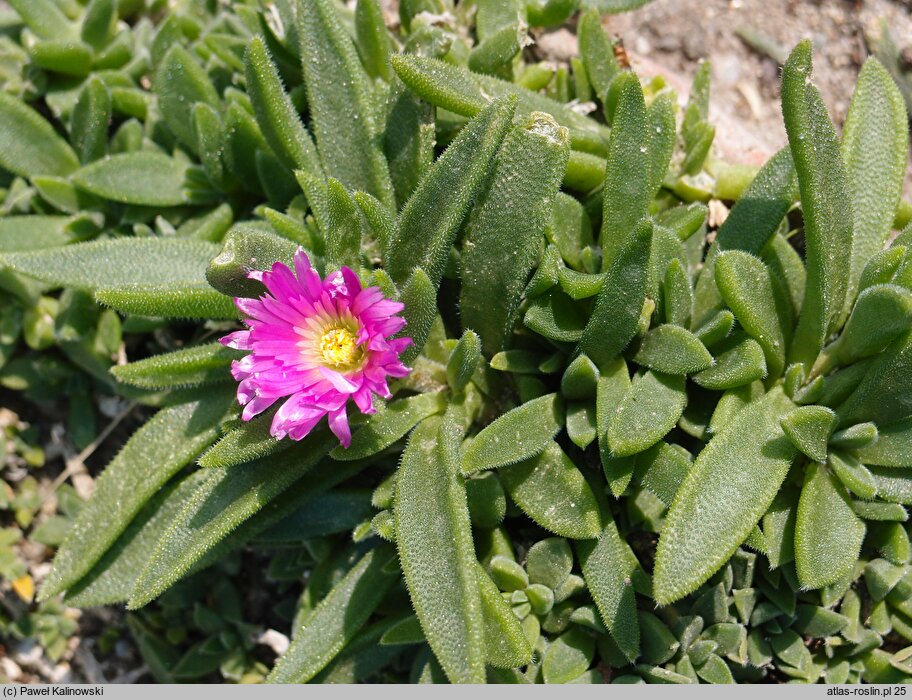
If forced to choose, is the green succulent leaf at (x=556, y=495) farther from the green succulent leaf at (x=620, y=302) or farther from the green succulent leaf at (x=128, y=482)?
the green succulent leaf at (x=128, y=482)

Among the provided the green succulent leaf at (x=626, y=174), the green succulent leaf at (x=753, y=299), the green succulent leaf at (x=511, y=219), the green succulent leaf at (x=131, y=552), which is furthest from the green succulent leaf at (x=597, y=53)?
the green succulent leaf at (x=131, y=552)

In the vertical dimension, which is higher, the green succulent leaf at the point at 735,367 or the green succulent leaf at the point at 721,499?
the green succulent leaf at the point at 735,367

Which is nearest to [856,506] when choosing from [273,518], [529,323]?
[529,323]

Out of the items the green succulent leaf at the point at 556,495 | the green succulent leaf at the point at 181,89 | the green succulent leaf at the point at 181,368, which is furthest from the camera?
the green succulent leaf at the point at 181,89

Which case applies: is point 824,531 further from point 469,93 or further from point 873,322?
point 469,93

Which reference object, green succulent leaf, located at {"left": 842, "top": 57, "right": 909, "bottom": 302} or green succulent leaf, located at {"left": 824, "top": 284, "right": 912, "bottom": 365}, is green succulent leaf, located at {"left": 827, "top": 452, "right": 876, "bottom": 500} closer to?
green succulent leaf, located at {"left": 824, "top": 284, "right": 912, "bottom": 365}

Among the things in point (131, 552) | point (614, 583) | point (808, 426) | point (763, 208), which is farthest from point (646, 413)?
point (131, 552)

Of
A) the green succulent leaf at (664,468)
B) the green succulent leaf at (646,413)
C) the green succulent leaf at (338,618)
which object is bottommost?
the green succulent leaf at (338,618)

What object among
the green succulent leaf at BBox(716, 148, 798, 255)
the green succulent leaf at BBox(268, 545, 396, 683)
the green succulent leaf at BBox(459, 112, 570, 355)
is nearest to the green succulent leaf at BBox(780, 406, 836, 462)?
the green succulent leaf at BBox(716, 148, 798, 255)
